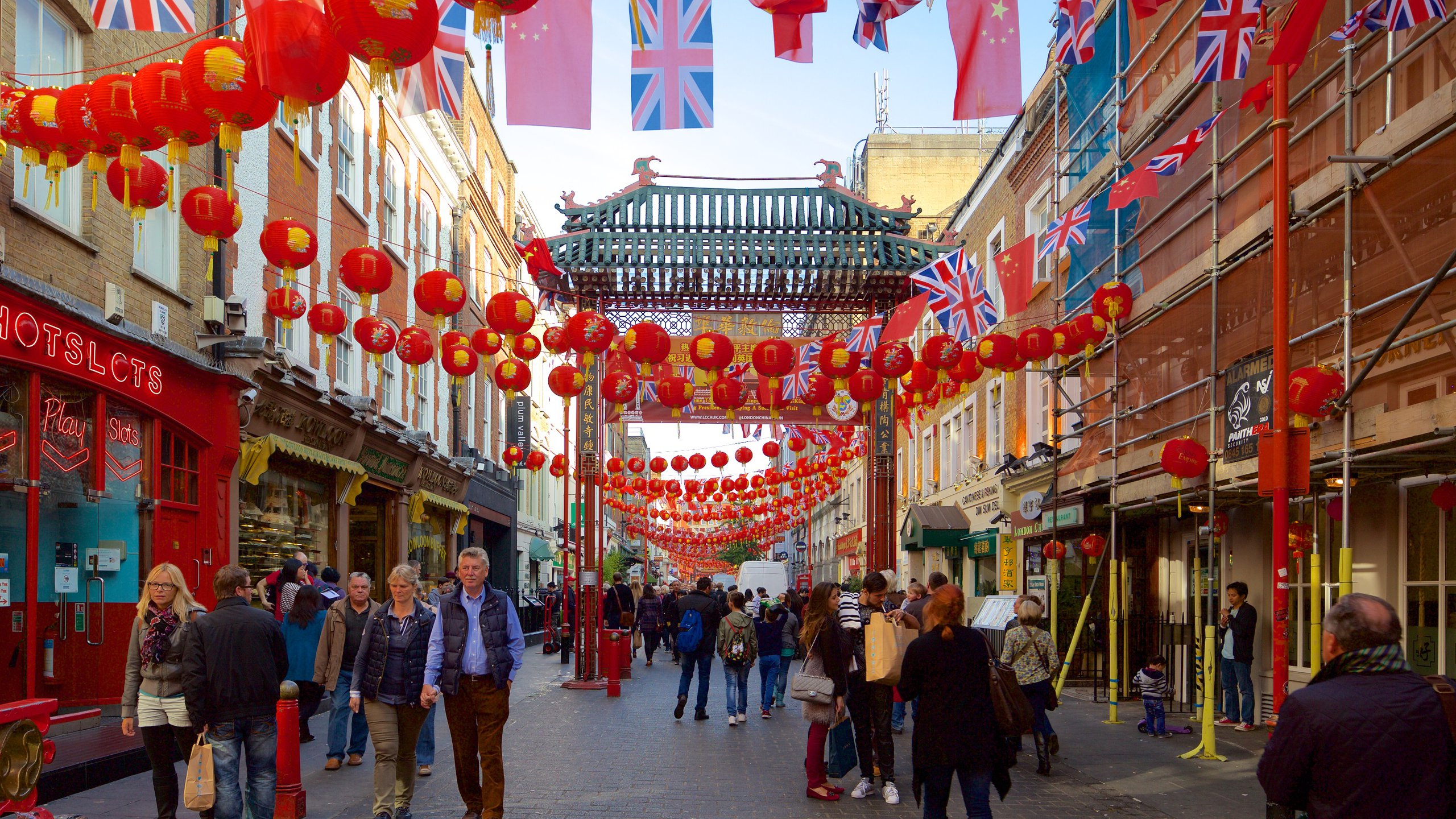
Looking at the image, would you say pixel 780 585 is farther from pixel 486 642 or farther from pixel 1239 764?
pixel 486 642

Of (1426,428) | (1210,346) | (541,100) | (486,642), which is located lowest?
(486,642)

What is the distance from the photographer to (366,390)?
21.0 meters

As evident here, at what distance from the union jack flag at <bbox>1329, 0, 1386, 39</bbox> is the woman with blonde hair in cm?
915

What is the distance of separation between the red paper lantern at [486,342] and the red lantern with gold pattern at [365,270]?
3.46 metres

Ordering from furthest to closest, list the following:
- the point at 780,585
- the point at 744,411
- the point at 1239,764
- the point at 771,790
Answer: the point at 780,585 → the point at 744,411 → the point at 1239,764 → the point at 771,790

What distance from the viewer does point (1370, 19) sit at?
29.8 ft

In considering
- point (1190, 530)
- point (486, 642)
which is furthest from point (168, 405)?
point (1190, 530)

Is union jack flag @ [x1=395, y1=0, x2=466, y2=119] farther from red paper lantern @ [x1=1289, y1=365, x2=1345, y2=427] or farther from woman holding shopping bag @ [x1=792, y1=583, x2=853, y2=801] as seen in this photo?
red paper lantern @ [x1=1289, y1=365, x2=1345, y2=427]

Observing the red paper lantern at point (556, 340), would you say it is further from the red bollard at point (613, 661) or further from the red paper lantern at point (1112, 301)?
the red paper lantern at point (1112, 301)

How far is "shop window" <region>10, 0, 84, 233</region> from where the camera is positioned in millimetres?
10727

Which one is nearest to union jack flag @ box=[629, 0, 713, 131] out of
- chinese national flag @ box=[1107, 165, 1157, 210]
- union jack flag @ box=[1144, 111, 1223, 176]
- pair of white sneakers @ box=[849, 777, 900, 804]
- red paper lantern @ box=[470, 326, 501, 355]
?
pair of white sneakers @ box=[849, 777, 900, 804]

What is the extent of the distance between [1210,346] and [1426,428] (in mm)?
4926

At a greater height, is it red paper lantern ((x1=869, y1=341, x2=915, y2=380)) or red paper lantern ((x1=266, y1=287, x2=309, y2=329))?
red paper lantern ((x1=266, y1=287, x2=309, y2=329))

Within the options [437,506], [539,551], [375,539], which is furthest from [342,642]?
[539,551]
